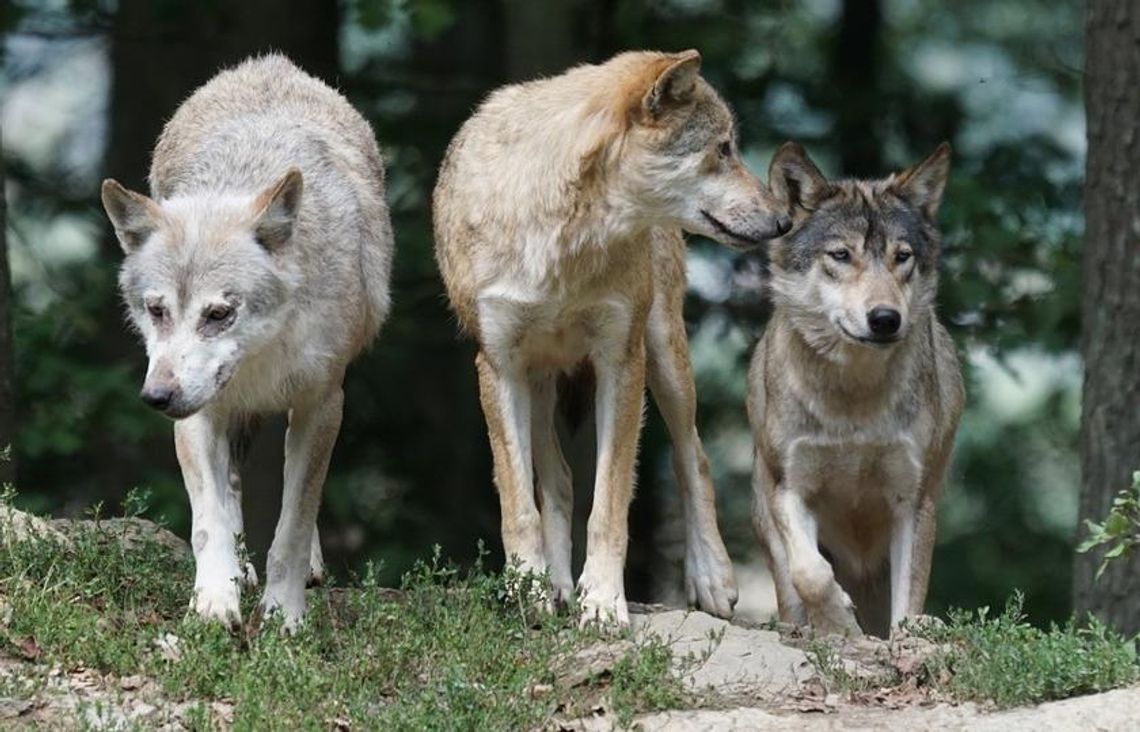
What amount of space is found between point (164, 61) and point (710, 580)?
702 centimetres

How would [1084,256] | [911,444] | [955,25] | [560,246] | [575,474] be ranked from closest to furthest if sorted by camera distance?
1. [560,246]
2. [911,444]
3. [1084,256]
4. [575,474]
5. [955,25]

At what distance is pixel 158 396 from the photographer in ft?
23.4

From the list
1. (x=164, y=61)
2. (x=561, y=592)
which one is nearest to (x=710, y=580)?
(x=561, y=592)

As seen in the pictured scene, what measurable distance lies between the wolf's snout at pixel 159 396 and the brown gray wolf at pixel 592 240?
1811 millimetres

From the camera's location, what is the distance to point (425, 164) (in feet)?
47.5

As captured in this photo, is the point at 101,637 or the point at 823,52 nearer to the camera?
the point at 101,637

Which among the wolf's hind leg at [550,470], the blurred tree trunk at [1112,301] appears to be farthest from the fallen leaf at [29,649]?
the blurred tree trunk at [1112,301]

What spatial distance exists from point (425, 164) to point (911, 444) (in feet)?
20.3

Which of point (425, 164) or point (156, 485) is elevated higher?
point (425, 164)

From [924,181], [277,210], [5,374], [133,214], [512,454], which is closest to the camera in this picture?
[133,214]

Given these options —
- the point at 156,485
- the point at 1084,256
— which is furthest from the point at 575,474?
the point at 1084,256

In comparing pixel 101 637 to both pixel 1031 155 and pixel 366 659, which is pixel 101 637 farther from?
pixel 1031 155

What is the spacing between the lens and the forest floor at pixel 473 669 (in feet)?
22.0

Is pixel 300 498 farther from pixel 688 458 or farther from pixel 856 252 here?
pixel 856 252
